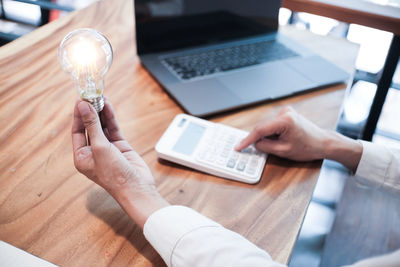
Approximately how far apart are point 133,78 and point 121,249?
0.57 m

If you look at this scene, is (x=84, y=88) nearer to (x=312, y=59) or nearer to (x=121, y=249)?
(x=121, y=249)

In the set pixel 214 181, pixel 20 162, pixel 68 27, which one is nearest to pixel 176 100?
pixel 214 181

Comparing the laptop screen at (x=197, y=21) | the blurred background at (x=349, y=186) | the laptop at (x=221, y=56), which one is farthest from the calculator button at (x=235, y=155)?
the blurred background at (x=349, y=186)

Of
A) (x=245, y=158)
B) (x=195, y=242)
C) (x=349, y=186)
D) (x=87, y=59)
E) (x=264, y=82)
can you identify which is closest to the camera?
(x=195, y=242)

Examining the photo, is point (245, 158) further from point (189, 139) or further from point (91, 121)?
point (91, 121)

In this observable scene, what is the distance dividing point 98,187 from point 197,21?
62 centimetres

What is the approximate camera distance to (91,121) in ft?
2.08

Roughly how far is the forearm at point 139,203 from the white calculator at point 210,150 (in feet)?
0.47

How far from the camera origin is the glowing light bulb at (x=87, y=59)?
2.22ft

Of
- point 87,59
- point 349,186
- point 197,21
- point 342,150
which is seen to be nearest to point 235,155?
point 342,150

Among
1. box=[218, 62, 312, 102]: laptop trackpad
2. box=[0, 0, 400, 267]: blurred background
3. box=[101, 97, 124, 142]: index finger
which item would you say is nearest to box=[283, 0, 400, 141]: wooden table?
box=[218, 62, 312, 102]: laptop trackpad

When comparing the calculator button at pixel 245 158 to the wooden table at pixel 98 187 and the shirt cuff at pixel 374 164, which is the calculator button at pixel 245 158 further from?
the shirt cuff at pixel 374 164

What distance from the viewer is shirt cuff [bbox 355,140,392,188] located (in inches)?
33.4

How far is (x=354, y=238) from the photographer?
1635mm
